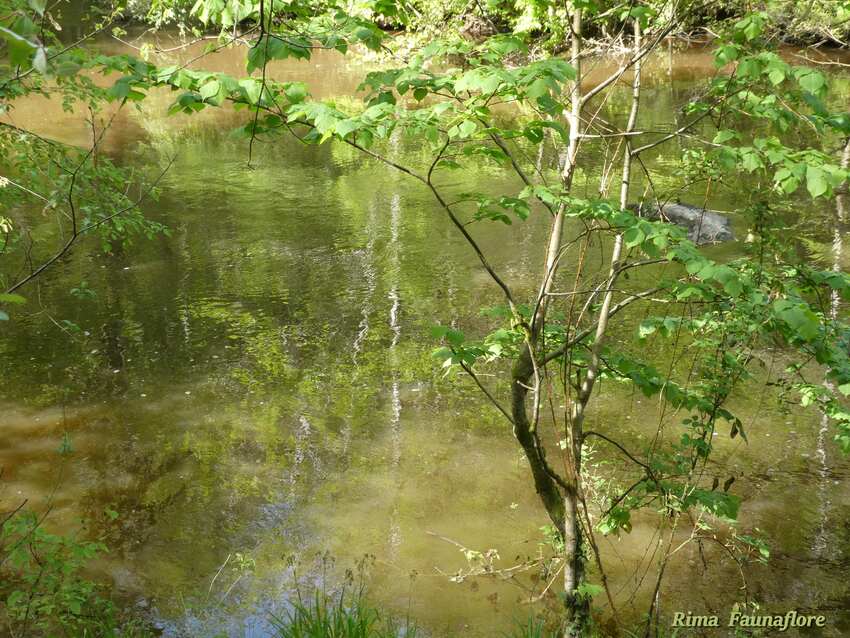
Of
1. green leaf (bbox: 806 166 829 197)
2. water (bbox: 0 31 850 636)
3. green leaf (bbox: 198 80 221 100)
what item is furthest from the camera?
water (bbox: 0 31 850 636)

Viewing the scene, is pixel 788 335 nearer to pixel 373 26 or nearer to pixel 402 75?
pixel 402 75

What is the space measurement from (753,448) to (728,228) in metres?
4.91

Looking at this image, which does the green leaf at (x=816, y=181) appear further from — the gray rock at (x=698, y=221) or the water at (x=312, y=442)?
the gray rock at (x=698, y=221)

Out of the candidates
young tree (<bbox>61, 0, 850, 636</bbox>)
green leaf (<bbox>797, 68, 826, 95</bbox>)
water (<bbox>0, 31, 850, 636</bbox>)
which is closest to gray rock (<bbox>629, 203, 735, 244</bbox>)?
water (<bbox>0, 31, 850, 636</bbox>)

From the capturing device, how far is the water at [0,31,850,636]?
15.6 feet

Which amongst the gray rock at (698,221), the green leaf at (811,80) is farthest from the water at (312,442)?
the green leaf at (811,80)

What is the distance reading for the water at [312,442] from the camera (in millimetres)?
4758

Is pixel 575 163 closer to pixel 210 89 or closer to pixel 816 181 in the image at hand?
pixel 816 181

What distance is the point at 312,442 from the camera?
6230 millimetres

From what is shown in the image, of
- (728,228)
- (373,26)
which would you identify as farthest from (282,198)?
(373,26)

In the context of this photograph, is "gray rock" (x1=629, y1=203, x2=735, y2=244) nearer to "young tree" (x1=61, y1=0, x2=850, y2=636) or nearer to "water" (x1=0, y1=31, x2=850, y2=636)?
"water" (x1=0, y1=31, x2=850, y2=636)

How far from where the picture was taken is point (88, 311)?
28.3 feet

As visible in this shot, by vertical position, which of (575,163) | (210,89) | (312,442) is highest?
(210,89)

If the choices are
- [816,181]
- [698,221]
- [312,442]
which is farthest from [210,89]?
[698,221]
